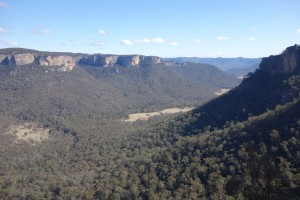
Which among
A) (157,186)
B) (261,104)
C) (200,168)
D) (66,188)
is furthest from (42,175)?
(261,104)

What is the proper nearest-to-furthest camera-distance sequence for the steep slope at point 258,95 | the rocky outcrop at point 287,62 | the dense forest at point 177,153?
the dense forest at point 177,153, the steep slope at point 258,95, the rocky outcrop at point 287,62

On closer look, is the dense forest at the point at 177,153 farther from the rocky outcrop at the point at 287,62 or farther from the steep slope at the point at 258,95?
the rocky outcrop at the point at 287,62

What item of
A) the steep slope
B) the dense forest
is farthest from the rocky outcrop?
the dense forest

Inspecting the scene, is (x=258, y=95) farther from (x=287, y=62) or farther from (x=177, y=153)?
(x=177, y=153)

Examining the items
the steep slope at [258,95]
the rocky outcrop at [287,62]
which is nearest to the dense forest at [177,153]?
the steep slope at [258,95]

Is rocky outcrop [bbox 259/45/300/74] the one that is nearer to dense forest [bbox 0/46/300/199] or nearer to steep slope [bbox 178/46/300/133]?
steep slope [bbox 178/46/300/133]

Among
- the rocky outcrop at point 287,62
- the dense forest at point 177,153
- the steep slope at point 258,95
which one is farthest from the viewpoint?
the rocky outcrop at point 287,62

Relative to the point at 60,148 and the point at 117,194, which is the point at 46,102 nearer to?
the point at 60,148
